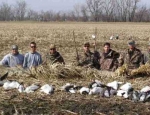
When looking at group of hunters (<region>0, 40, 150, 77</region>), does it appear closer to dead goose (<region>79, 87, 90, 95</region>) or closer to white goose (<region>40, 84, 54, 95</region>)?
white goose (<region>40, 84, 54, 95</region>)

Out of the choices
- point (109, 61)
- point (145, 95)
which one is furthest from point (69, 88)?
point (109, 61)

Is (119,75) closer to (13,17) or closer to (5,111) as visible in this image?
(5,111)

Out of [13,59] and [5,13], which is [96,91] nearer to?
[13,59]

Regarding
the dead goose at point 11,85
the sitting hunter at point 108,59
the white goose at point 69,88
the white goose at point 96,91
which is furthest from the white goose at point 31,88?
the sitting hunter at point 108,59

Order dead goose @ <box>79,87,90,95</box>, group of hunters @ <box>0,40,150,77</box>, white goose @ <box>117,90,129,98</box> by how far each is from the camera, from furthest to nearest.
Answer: group of hunters @ <box>0,40,150,77</box>
dead goose @ <box>79,87,90,95</box>
white goose @ <box>117,90,129,98</box>

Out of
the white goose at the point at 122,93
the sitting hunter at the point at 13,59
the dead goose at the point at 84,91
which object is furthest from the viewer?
the sitting hunter at the point at 13,59

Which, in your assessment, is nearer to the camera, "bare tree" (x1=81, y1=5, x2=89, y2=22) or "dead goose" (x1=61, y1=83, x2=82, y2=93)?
"dead goose" (x1=61, y1=83, x2=82, y2=93)

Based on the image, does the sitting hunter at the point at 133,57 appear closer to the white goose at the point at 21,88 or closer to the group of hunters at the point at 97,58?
the group of hunters at the point at 97,58

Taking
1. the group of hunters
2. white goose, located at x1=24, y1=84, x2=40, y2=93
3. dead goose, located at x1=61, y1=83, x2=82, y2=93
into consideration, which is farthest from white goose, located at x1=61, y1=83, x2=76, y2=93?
the group of hunters

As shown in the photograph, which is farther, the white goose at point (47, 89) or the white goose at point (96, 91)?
the white goose at point (47, 89)

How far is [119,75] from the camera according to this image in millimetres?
8102

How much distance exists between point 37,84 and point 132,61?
3.72m

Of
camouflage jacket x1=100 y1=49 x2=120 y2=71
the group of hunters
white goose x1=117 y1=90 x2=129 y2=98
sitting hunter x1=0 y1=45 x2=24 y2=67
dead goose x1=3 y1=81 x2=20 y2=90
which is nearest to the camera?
white goose x1=117 y1=90 x2=129 y2=98

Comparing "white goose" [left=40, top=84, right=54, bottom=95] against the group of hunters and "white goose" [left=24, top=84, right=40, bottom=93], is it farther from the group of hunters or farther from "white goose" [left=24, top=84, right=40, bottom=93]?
the group of hunters
